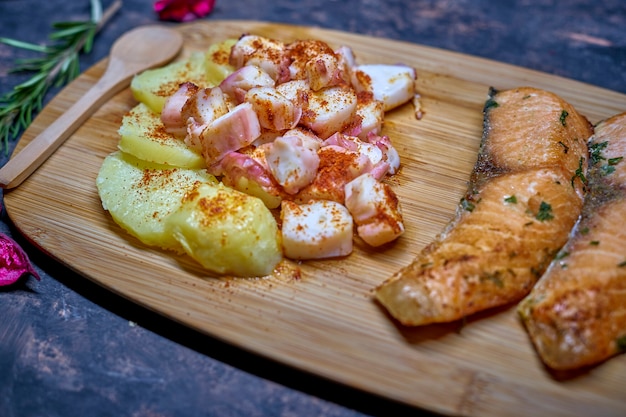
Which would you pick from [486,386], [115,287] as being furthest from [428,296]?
[115,287]

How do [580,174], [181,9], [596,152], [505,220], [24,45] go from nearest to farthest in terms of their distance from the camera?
1. [505,220]
2. [580,174]
3. [596,152]
4. [24,45]
5. [181,9]

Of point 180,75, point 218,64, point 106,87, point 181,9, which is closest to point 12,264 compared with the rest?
point 106,87

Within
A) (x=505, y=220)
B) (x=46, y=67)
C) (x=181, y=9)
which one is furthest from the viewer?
(x=181, y=9)

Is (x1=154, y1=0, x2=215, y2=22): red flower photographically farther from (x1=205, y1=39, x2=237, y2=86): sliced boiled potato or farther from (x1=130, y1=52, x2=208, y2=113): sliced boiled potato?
(x1=205, y1=39, x2=237, y2=86): sliced boiled potato

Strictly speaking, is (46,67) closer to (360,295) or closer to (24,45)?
(24,45)

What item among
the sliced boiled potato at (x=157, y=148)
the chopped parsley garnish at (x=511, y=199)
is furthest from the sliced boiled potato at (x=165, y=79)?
the chopped parsley garnish at (x=511, y=199)

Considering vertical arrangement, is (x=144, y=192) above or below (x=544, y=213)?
below

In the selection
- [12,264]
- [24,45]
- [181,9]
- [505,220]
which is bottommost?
[12,264]

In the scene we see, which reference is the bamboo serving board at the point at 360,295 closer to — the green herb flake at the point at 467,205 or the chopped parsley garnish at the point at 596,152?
the green herb flake at the point at 467,205
